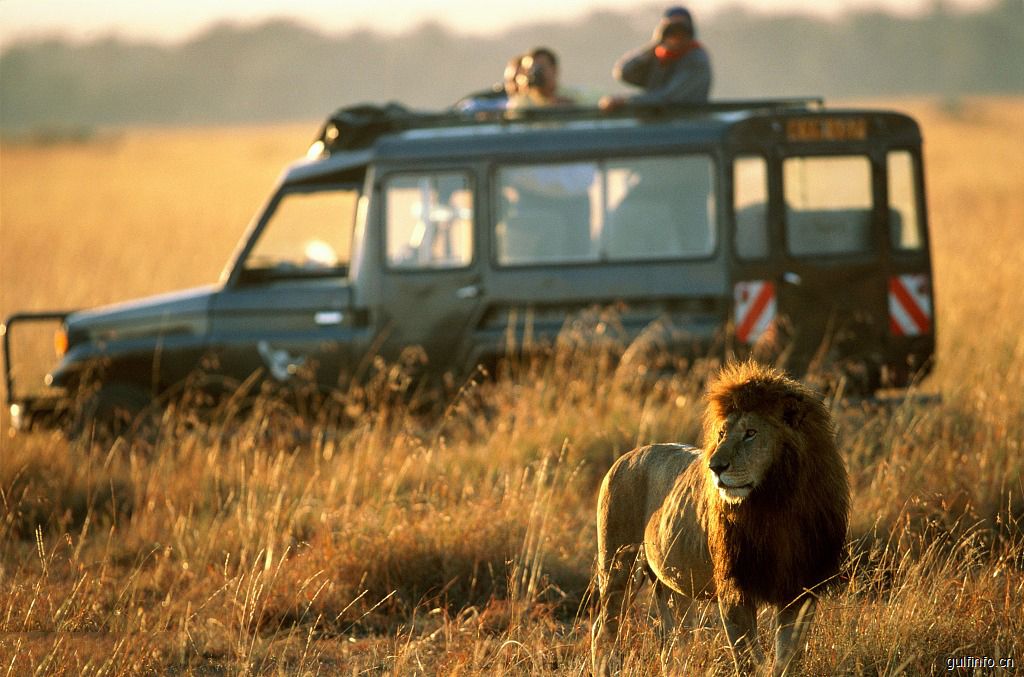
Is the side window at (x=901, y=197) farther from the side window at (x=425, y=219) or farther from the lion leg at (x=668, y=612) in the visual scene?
the lion leg at (x=668, y=612)

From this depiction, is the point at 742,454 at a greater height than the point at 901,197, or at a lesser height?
lesser

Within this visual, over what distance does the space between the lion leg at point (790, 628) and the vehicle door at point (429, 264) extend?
14.6 ft

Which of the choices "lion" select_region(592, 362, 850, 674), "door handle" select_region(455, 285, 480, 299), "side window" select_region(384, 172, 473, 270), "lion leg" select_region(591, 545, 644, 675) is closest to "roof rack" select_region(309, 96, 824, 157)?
"side window" select_region(384, 172, 473, 270)

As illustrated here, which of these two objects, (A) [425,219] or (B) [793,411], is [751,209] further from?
(B) [793,411]

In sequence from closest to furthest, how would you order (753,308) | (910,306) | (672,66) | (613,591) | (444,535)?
(613,591), (444,535), (753,308), (910,306), (672,66)

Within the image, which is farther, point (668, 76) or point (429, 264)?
point (668, 76)

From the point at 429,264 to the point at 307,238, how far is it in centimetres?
2037

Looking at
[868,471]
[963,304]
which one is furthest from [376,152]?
[963,304]

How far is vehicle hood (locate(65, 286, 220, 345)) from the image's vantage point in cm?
880

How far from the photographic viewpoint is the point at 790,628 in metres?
4.26

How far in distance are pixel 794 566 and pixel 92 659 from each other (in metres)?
2.46

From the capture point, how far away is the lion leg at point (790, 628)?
13.7ft

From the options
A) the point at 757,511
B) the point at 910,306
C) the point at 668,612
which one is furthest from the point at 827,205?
the point at 757,511

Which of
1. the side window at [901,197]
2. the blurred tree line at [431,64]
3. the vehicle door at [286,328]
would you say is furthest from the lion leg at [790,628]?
the blurred tree line at [431,64]
